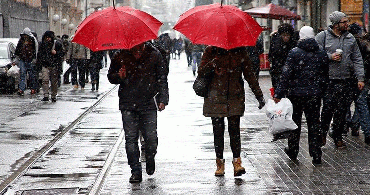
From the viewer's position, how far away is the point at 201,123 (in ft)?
47.4

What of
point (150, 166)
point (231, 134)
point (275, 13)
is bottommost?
point (150, 166)

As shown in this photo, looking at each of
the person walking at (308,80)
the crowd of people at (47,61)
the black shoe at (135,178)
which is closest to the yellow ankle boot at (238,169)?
the black shoe at (135,178)

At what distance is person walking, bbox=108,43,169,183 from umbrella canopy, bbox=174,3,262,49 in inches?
19.7

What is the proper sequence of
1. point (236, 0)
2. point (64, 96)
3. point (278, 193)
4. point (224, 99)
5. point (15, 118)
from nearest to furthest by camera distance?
1. point (278, 193)
2. point (224, 99)
3. point (15, 118)
4. point (64, 96)
5. point (236, 0)

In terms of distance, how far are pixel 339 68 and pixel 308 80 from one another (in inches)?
57.2

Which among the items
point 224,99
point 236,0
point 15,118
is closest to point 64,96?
point 15,118

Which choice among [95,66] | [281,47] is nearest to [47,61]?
[95,66]

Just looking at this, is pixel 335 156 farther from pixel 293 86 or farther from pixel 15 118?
pixel 15 118

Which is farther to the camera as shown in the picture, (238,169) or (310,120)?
(310,120)

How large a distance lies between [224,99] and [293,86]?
1.34 m

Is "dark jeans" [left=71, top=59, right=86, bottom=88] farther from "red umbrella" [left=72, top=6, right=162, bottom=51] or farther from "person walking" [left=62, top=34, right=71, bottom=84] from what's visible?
"red umbrella" [left=72, top=6, right=162, bottom=51]

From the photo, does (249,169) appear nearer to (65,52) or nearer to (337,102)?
(337,102)

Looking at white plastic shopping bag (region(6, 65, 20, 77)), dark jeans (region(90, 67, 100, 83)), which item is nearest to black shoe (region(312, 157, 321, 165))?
white plastic shopping bag (region(6, 65, 20, 77))

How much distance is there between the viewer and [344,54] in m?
10.8
